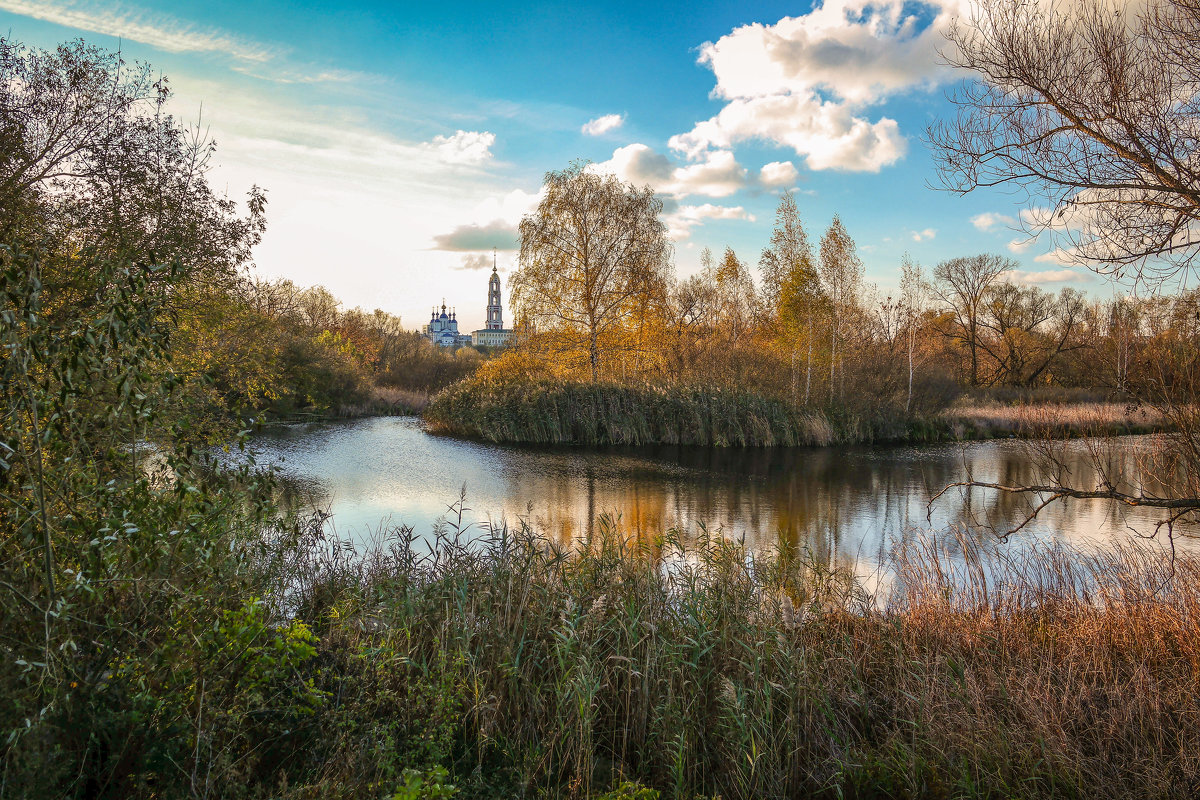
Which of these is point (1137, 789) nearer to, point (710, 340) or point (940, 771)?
point (940, 771)

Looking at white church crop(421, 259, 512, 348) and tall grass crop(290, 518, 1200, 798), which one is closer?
tall grass crop(290, 518, 1200, 798)

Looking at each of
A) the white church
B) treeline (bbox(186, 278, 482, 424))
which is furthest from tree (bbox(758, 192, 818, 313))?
the white church

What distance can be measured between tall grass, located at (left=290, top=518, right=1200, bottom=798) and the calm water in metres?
2.40

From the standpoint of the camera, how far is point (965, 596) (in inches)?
220

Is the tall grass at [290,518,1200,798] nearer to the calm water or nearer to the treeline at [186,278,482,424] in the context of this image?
the treeline at [186,278,482,424]

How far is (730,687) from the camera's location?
12.0ft

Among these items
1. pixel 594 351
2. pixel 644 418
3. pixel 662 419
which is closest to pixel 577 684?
pixel 644 418

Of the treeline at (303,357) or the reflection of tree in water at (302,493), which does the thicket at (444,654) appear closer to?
the treeline at (303,357)

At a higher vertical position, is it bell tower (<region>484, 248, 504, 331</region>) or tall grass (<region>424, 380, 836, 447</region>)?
bell tower (<region>484, 248, 504, 331</region>)

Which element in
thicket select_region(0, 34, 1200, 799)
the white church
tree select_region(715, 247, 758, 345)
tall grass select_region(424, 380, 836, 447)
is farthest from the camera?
the white church

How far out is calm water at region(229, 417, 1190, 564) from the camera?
395 inches

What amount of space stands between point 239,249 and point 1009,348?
38919 mm

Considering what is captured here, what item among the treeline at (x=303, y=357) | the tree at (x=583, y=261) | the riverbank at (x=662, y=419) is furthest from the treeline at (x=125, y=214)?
the tree at (x=583, y=261)

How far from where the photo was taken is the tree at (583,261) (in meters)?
22.7
